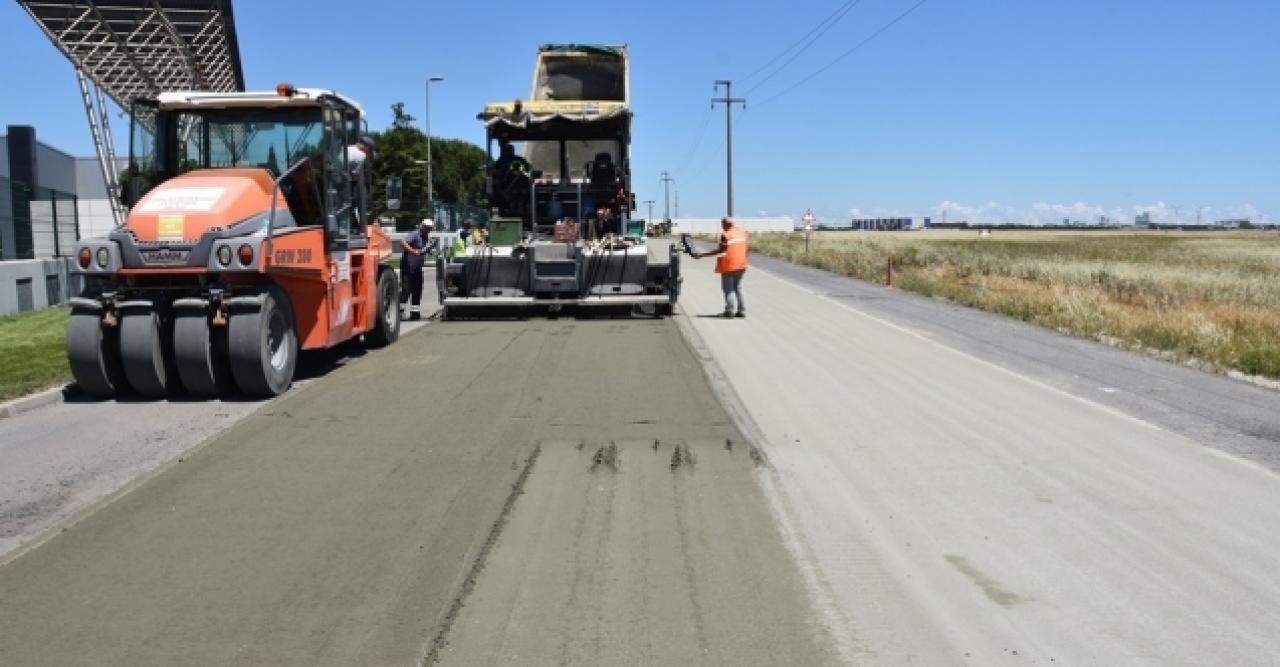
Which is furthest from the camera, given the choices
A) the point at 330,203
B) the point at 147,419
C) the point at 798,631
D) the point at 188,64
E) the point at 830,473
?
the point at 188,64

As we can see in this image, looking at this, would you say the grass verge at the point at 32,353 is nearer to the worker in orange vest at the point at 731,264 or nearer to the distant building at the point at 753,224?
the worker in orange vest at the point at 731,264

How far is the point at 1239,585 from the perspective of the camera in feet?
17.6

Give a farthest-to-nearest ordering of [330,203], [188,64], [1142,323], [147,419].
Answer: [188,64] < [1142,323] < [330,203] < [147,419]

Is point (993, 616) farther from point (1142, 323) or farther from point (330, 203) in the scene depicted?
point (1142, 323)

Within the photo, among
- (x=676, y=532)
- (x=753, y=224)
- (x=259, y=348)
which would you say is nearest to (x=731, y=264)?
(x=259, y=348)

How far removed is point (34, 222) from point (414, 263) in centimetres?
856

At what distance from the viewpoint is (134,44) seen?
3133 cm

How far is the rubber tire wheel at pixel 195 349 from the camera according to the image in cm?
1034

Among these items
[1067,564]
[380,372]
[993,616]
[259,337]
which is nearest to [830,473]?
[1067,564]

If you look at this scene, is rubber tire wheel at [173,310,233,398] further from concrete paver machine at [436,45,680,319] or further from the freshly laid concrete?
concrete paver machine at [436,45,680,319]

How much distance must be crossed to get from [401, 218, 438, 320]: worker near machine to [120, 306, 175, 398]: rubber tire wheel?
8.88 m

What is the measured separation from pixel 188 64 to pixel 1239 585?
32.8 metres

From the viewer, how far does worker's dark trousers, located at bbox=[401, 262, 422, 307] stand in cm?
1950

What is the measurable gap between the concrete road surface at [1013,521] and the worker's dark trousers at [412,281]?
8.92 meters
